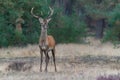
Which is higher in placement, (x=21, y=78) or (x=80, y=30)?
(x=21, y=78)

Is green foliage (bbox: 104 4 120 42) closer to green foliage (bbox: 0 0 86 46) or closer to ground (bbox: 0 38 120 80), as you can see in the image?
ground (bbox: 0 38 120 80)

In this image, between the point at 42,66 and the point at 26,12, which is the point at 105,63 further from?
the point at 26,12

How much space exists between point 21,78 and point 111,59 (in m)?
10.1

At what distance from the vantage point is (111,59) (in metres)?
26.4

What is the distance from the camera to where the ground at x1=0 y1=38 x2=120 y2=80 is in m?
18.2

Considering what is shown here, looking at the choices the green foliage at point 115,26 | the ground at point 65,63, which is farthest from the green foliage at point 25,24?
the green foliage at point 115,26

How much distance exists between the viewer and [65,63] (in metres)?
23.6

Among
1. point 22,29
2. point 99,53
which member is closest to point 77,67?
point 99,53

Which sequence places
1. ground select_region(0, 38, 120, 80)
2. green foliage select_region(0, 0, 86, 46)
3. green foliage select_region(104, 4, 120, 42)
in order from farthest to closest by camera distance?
green foliage select_region(0, 0, 86, 46)
green foliage select_region(104, 4, 120, 42)
ground select_region(0, 38, 120, 80)

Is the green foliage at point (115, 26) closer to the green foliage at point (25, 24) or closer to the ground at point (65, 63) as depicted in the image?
the ground at point (65, 63)

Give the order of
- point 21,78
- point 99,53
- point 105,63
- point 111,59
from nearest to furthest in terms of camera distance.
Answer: point 21,78 → point 105,63 → point 111,59 → point 99,53

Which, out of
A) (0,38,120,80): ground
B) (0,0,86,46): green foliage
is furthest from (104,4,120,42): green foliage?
(0,0,86,46): green foliage

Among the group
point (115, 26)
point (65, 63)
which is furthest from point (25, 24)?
point (65, 63)

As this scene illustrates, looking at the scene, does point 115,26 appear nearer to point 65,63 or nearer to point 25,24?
point 25,24
